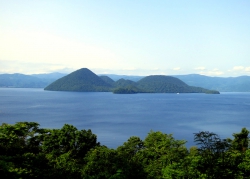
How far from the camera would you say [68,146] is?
29922 millimetres

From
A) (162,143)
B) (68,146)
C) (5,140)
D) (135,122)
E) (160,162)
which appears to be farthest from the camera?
(135,122)

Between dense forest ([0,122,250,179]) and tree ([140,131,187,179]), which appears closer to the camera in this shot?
dense forest ([0,122,250,179])

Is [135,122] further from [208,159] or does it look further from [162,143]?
[208,159]

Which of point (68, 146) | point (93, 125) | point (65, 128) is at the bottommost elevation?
point (93, 125)

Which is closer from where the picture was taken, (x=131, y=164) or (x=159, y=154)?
(x=131, y=164)

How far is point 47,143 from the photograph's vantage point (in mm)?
29484

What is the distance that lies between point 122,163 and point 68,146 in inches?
496

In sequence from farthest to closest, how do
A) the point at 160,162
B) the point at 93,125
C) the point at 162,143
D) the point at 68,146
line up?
1. the point at 93,125
2. the point at 68,146
3. the point at 162,143
4. the point at 160,162

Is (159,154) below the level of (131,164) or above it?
below

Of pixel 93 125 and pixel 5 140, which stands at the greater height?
pixel 5 140

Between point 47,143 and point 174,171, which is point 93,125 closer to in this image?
point 47,143

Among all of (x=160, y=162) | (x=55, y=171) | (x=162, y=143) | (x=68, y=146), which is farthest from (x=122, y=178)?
(x=68, y=146)

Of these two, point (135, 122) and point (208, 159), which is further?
point (135, 122)

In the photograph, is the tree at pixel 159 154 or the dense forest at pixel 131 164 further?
the tree at pixel 159 154
